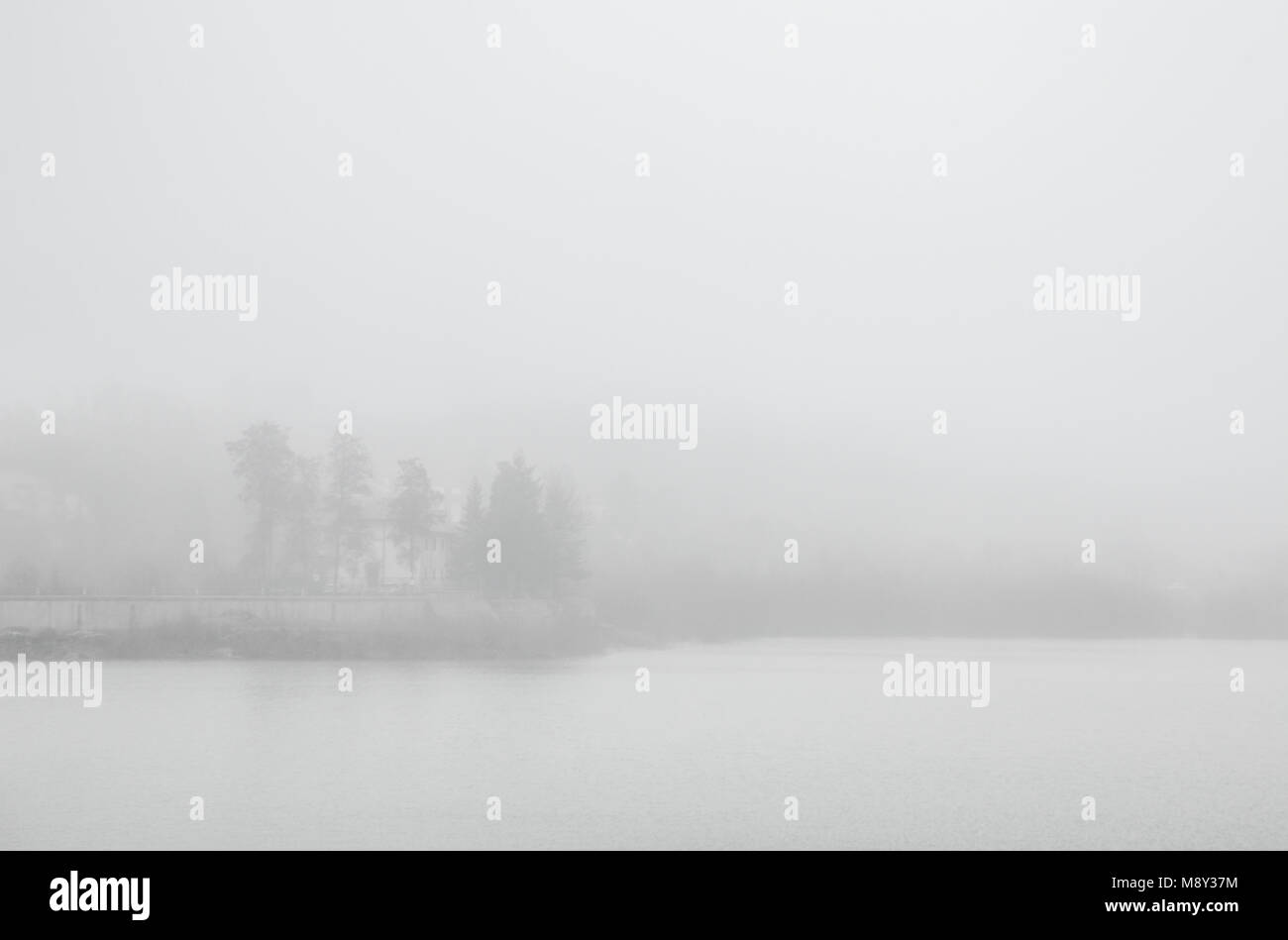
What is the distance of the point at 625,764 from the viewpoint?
6203 cm

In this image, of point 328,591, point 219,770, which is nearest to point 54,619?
point 328,591

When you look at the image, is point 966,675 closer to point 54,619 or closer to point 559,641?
point 559,641

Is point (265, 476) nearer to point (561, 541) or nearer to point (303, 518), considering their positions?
point (303, 518)

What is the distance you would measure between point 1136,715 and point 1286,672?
47.2 m

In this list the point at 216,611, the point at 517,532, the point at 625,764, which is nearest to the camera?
the point at 625,764

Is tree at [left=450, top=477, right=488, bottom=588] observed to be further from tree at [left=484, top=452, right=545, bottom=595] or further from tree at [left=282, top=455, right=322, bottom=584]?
tree at [left=282, top=455, right=322, bottom=584]

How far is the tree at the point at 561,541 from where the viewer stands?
437 feet

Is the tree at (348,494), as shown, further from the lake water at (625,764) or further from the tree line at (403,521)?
the lake water at (625,764)

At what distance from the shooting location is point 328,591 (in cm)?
13188

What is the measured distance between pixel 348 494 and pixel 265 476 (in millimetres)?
8120

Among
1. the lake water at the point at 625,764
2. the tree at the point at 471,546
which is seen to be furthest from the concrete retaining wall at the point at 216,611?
the lake water at the point at 625,764

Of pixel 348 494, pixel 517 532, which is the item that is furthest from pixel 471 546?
pixel 348 494

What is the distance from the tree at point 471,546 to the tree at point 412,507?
3.58 m
